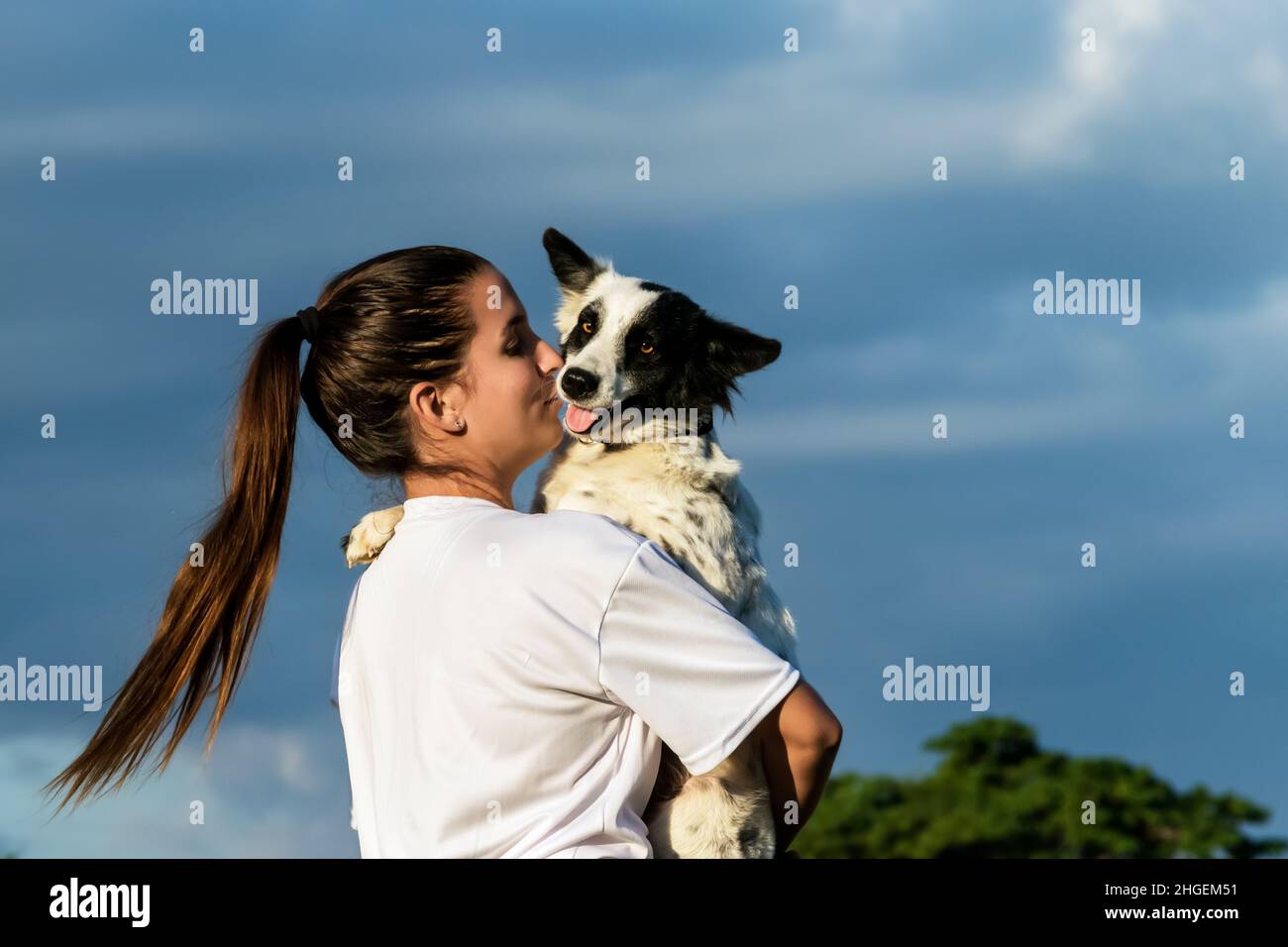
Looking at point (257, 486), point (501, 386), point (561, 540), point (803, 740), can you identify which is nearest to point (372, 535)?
point (257, 486)

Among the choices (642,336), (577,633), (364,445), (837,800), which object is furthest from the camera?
(837,800)

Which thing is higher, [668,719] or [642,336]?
[642,336]

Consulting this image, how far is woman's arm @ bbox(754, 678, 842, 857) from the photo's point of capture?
2719 mm

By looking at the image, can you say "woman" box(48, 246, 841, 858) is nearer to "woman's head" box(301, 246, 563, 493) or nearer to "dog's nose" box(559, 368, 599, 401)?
"woman's head" box(301, 246, 563, 493)

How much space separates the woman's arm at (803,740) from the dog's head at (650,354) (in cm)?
139

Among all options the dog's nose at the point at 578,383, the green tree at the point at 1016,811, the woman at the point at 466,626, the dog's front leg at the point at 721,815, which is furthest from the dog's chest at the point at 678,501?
the green tree at the point at 1016,811

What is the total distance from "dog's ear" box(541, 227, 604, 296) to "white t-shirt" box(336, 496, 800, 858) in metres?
2.17

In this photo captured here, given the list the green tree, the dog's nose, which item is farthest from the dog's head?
the green tree

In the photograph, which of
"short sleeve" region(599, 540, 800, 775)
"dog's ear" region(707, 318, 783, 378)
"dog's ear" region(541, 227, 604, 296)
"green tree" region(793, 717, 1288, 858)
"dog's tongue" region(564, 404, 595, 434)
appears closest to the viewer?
"short sleeve" region(599, 540, 800, 775)

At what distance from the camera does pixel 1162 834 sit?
19688mm
